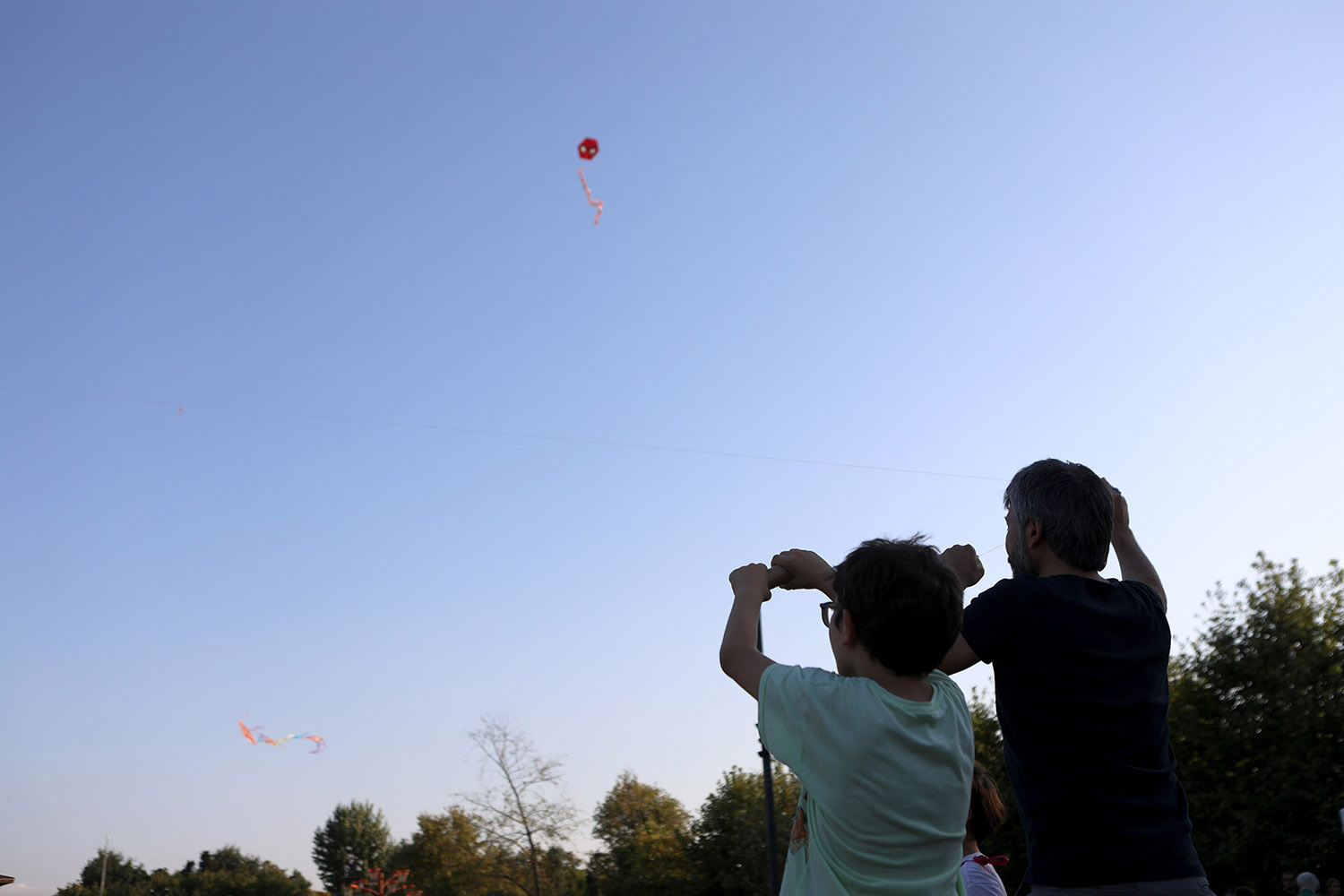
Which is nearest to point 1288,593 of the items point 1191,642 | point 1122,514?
point 1191,642

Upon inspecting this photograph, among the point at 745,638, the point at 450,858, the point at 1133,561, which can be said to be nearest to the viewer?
the point at 745,638

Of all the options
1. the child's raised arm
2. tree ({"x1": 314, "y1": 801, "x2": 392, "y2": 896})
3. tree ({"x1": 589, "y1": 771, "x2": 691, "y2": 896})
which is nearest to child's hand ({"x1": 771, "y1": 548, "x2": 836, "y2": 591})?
the child's raised arm

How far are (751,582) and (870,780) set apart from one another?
1.45ft

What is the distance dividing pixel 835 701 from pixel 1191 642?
2745 cm

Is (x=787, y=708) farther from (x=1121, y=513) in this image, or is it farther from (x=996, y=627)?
(x=1121, y=513)

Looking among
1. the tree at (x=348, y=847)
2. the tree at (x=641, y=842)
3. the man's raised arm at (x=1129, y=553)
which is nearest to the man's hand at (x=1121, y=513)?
the man's raised arm at (x=1129, y=553)

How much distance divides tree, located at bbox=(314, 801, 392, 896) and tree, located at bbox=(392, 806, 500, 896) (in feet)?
86.4

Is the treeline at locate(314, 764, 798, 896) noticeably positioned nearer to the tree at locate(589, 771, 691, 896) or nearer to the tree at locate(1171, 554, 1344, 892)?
the tree at locate(589, 771, 691, 896)

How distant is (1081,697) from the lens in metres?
2.12

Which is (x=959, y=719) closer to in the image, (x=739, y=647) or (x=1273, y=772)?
(x=739, y=647)

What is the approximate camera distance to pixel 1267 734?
2308cm

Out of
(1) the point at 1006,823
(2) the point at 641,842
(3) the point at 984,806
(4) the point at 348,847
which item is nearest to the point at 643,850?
(2) the point at 641,842

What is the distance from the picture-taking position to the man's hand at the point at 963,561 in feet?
7.13

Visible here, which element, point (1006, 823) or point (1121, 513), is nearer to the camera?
point (1121, 513)
